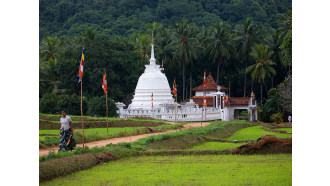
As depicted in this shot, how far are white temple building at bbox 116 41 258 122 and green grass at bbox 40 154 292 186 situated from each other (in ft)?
84.9

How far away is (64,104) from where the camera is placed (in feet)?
127

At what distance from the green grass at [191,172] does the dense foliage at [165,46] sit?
67.1ft

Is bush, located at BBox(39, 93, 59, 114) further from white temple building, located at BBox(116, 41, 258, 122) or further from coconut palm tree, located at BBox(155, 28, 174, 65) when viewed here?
coconut palm tree, located at BBox(155, 28, 174, 65)

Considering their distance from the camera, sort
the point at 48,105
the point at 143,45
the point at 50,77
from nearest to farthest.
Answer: the point at 48,105 → the point at 50,77 → the point at 143,45

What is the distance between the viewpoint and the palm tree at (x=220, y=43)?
181 ft

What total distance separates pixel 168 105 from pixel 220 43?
15.7m

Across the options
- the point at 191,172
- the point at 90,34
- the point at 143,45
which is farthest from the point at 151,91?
the point at 191,172

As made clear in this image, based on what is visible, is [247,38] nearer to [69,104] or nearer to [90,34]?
[90,34]

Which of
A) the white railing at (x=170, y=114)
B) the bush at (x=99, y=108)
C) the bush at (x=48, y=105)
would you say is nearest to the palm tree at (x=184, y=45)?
the white railing at (x=170, y=114)

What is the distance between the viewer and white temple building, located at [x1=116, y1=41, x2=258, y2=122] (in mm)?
41297

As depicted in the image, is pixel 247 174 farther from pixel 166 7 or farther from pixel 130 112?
pixel 166 7

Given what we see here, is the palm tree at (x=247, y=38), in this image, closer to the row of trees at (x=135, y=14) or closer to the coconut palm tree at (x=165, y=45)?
the row of trees at (x=135, y=14)

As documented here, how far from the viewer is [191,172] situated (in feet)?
41.2

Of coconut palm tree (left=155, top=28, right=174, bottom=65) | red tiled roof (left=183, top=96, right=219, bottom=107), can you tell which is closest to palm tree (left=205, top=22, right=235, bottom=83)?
coconut palm tree (left=155, top=28, right=174, bottom=65)
